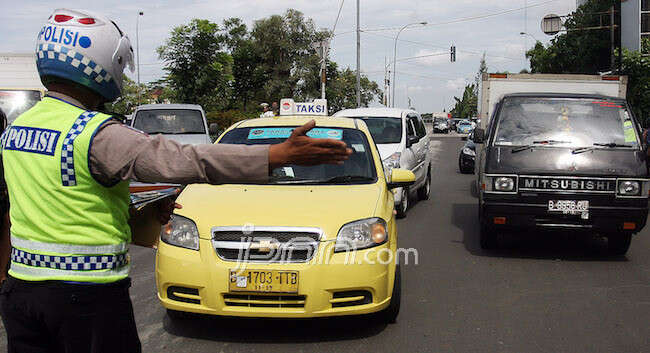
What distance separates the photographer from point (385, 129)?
11.6 meters

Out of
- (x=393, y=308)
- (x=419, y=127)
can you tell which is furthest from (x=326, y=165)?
(x=419, y=127)

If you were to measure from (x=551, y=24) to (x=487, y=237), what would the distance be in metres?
29.8

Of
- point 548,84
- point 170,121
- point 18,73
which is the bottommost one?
point 170,121

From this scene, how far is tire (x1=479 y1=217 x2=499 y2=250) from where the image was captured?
768 centimetres

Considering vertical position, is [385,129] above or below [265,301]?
above

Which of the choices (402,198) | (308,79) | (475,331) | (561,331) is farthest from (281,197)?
(308,79)

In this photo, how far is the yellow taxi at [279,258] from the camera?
4.43m

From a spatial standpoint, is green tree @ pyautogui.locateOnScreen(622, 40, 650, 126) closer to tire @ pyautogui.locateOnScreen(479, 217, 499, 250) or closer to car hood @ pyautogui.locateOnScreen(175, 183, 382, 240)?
tire @ pyautogui.locateOnScreen(479, 217, 499, 250)

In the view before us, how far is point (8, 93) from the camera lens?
50.8ft

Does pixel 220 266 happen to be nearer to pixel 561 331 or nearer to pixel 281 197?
pixel 281 197

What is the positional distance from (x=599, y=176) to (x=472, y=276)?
1.81m

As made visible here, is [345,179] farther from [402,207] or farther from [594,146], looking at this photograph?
[402,207]

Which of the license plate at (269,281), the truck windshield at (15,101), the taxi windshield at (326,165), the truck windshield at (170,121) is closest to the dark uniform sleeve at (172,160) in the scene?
the license plate at (269,281)

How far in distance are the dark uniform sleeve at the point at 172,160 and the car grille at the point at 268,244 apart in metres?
2.50
